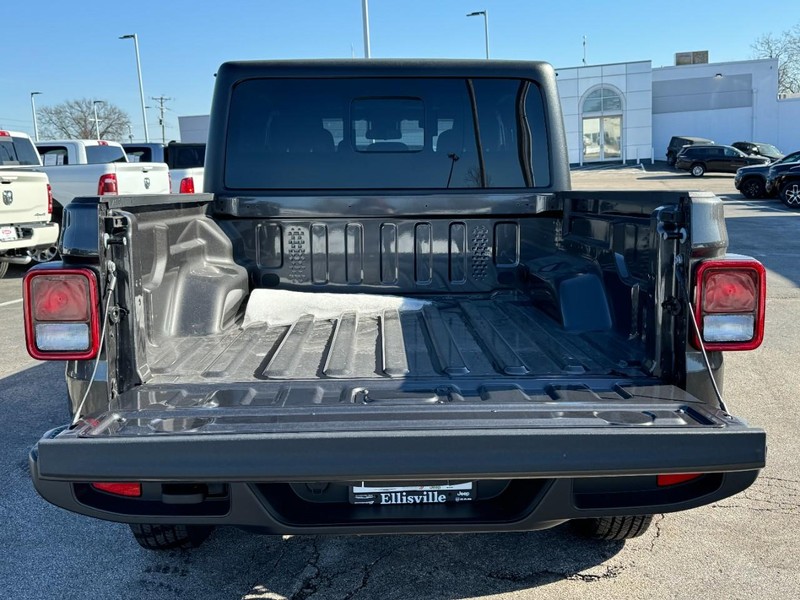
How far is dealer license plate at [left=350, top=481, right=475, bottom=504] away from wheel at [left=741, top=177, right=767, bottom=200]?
23732 millimetres

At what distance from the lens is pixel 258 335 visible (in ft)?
11.3

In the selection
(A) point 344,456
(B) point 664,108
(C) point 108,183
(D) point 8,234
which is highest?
(B) point 664,108

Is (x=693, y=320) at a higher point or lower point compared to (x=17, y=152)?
lower

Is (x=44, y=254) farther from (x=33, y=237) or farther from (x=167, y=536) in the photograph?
(x=167, y=536)

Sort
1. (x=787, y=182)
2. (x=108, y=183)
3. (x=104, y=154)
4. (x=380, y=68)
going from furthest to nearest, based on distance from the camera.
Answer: (x=787, y=182) → (x=104, y=154) → (x=108, y=183) → (x=380, y=68)

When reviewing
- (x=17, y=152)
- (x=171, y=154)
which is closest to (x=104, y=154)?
(x=17, y=152)

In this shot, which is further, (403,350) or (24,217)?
(24,217)

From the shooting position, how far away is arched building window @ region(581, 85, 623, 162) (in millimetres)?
46094

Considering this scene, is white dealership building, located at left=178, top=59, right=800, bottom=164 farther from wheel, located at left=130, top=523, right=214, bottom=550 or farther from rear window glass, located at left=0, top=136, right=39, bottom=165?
wheel, located at left=130, top=523, right=214, bottom=550

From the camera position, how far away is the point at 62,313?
7.99 ft

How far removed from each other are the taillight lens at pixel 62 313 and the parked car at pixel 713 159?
36559 mm

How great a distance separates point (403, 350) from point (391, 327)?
16.2 inches

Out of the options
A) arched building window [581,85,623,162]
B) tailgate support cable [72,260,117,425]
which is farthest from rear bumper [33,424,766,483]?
arched building window [581,85,623,162]

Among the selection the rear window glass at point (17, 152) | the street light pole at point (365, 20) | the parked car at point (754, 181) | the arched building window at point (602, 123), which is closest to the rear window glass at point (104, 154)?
the rear window glass at point (17, 152)
